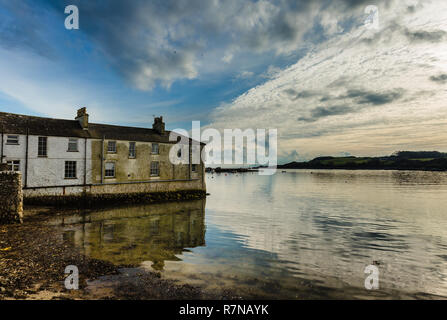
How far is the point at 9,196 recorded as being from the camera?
17016 mm

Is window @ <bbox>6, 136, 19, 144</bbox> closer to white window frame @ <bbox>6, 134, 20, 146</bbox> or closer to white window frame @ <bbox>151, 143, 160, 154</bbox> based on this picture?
white window frame @ <bbox>6, 134, 20, 146</bbox>

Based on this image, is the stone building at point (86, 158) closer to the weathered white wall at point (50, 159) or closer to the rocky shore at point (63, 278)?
the weathered white wall at point (50, 159)

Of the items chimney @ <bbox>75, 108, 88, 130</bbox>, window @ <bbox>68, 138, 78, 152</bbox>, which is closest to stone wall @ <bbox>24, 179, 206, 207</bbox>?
window @ <bbox>68, 138, 78, 152</bbox>

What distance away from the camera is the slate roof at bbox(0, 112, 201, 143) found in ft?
86.0

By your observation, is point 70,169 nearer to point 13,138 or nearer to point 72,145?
point 72,145

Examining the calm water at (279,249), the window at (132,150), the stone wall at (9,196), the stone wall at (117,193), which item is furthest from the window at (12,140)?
the window at (132,150)

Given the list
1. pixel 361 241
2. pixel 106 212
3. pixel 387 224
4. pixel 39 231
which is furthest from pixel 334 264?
pixel 106 212

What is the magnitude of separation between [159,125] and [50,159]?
626 inches

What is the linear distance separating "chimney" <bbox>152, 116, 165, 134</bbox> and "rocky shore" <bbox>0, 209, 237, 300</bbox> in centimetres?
2664

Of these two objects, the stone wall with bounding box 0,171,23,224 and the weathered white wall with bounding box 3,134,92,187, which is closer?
the stone wall with bounding box 0,171,23,224

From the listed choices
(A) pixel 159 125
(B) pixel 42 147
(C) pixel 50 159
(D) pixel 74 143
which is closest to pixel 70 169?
(C) pixel 50 159

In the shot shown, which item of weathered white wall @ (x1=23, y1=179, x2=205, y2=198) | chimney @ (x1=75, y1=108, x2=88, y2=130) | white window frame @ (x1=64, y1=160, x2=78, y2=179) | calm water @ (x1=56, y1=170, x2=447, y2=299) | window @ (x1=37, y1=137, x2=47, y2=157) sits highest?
chimney @ (x1=75, y1=108, x2=88, y2=130)
